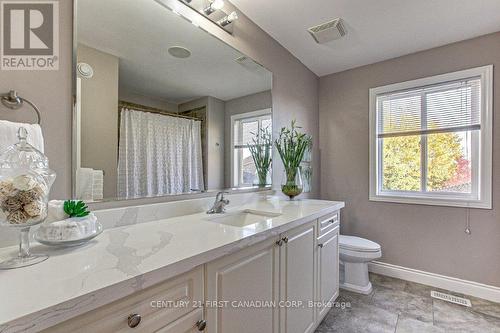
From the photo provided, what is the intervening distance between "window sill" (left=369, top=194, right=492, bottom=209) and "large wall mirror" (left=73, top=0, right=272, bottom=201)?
5.64 ft

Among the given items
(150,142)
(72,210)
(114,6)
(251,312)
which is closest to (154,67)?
(114,6)

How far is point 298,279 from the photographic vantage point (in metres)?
1.42

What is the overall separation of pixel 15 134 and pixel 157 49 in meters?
0.84

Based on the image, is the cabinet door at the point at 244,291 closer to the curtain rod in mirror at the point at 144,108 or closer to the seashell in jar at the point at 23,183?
the seashell in jar at the point at 23,183

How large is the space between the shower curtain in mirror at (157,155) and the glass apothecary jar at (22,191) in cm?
43

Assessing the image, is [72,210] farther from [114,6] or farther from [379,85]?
[379,85]

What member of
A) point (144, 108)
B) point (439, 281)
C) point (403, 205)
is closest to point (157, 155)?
point (144, 108)

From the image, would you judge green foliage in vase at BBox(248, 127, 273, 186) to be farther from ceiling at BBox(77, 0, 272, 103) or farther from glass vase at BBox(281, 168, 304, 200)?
ceiling at BBox(77, 0, 272, 103)

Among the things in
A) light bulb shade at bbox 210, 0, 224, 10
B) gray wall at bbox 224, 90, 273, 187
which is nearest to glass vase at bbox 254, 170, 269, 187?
gray wall at bbox 224, 90, 273, 187

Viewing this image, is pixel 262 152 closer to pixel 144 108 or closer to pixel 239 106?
pixel 239 106

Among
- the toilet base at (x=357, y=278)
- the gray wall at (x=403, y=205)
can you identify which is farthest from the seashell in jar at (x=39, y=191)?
the gray wall at (x=403, y=205)

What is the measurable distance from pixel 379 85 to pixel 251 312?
274 cm

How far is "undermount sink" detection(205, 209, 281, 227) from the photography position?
1547mm

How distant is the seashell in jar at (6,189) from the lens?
66 centimetres
